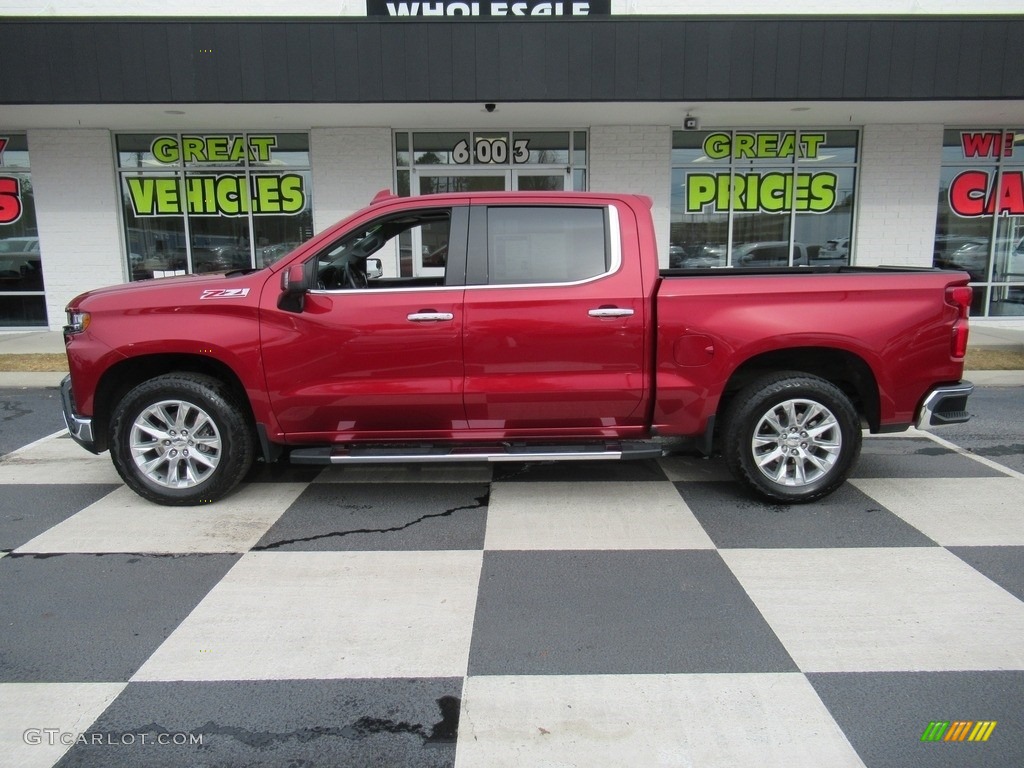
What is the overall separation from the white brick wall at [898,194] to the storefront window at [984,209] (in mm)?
384

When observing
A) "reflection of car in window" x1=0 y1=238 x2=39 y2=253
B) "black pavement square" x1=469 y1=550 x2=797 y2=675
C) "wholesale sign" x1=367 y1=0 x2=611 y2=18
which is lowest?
"black pavement square" x1=469 y1=550 x2=797 y2=675

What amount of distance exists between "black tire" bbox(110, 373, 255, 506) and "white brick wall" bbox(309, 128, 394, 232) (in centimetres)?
801

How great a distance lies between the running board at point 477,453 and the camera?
471cm

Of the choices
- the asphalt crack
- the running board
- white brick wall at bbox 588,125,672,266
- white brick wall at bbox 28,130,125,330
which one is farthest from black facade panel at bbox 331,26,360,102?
the asphalt crack

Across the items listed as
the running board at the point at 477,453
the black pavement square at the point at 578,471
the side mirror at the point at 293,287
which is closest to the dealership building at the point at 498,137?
the black pavement square at the point at 578,471

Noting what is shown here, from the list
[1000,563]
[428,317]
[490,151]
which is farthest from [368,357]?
[490,151]

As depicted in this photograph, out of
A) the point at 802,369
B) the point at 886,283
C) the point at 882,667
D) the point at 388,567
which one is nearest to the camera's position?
the point at 882,667

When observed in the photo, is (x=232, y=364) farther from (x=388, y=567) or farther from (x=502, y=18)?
(x=502, y=18)

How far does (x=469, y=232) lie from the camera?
16.2ft

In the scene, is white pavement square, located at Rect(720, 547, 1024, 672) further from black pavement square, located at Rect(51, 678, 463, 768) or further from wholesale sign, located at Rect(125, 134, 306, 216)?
wholesale sign, located at Rect(125, 134, 306, 216)

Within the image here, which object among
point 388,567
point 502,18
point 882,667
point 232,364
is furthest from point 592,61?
point 882,667

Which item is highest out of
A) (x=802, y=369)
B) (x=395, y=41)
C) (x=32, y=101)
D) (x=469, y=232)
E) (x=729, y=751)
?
(x=395, y=41)

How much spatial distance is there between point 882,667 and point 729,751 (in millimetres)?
931

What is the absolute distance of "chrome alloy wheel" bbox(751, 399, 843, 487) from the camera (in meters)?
4.83
